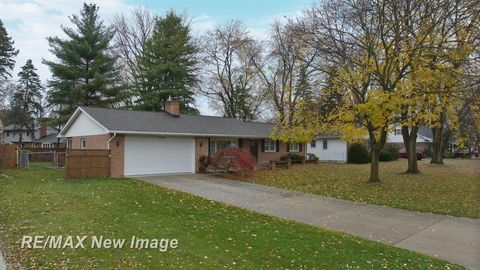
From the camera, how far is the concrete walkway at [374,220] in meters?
7.78

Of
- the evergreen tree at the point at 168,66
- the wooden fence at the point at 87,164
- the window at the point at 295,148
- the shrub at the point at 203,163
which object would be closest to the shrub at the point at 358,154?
the window at the point at 295,148

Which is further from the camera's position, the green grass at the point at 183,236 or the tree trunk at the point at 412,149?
the tree trunk at the point at 412,149

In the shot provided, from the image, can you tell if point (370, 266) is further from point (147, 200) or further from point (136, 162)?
point (136, 162)

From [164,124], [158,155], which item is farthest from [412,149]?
[158,155]

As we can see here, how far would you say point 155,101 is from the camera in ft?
119

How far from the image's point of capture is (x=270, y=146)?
94.8ft

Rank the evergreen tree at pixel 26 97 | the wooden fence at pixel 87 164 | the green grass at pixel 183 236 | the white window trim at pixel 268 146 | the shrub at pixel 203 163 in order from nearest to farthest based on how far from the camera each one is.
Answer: the green grass at pixel 183 236 → the wooden fence at pixel 87 164 → the shrub at pixel 203 163 → the white window trim at pixel 268 146 → the evergreen tree at pixel 26 97

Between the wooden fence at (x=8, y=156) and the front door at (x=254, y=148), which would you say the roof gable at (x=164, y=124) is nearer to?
the front door at (x=254, y=148)

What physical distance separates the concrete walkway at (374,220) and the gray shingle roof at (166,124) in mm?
6463

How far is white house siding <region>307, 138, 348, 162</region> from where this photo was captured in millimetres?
35906

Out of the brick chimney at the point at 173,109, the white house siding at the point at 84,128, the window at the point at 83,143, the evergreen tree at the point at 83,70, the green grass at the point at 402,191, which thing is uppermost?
the evergreen tree at the point at 83,70

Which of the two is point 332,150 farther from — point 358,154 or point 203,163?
point 203,163

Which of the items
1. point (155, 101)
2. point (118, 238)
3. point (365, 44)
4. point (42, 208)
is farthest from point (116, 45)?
point (118, 238)

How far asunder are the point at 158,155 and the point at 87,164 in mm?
3881
